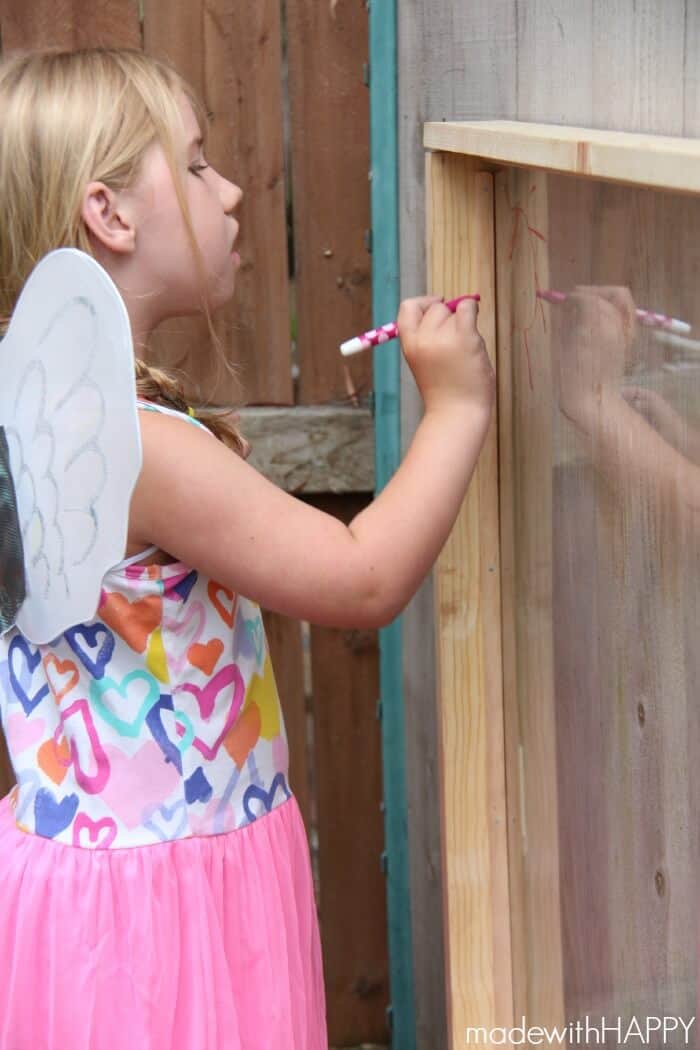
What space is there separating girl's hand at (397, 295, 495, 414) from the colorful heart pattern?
286 millimetres

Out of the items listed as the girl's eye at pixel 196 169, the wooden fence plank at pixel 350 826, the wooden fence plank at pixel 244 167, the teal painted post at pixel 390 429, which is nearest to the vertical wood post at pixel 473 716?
the girl's eye at pixel 196 169

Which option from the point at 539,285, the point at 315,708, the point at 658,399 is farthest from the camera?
the point at 315,708

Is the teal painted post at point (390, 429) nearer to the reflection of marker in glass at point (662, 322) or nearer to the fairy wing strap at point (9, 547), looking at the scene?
the fairy wing strap at point (9, 547)

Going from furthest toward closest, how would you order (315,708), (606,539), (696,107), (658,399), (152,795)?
(315,708), (152,795), (606,539), (658,399), (696,107)

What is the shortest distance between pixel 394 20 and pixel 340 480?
2.25 feet

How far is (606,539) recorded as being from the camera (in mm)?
1058

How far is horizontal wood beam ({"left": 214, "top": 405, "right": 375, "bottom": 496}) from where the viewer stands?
6.85ft

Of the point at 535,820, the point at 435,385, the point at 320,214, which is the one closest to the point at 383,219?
the point at 320,214

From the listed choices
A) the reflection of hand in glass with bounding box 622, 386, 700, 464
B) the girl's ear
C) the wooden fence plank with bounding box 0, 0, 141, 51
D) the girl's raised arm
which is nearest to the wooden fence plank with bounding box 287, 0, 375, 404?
the wooden fence plank with bounding box 0, 0, 141, 51

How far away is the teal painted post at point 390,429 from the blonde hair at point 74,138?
58 cm

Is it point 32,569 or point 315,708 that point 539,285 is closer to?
point 32,569

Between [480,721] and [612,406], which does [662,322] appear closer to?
[612,406]

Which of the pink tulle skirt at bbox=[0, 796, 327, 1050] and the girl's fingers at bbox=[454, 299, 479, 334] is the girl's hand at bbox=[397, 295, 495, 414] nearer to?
the girl's fingers at bbox=[454, 299, 479, 334]

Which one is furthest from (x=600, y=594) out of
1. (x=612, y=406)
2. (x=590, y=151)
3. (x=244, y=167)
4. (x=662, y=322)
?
(x=244, y=167)
